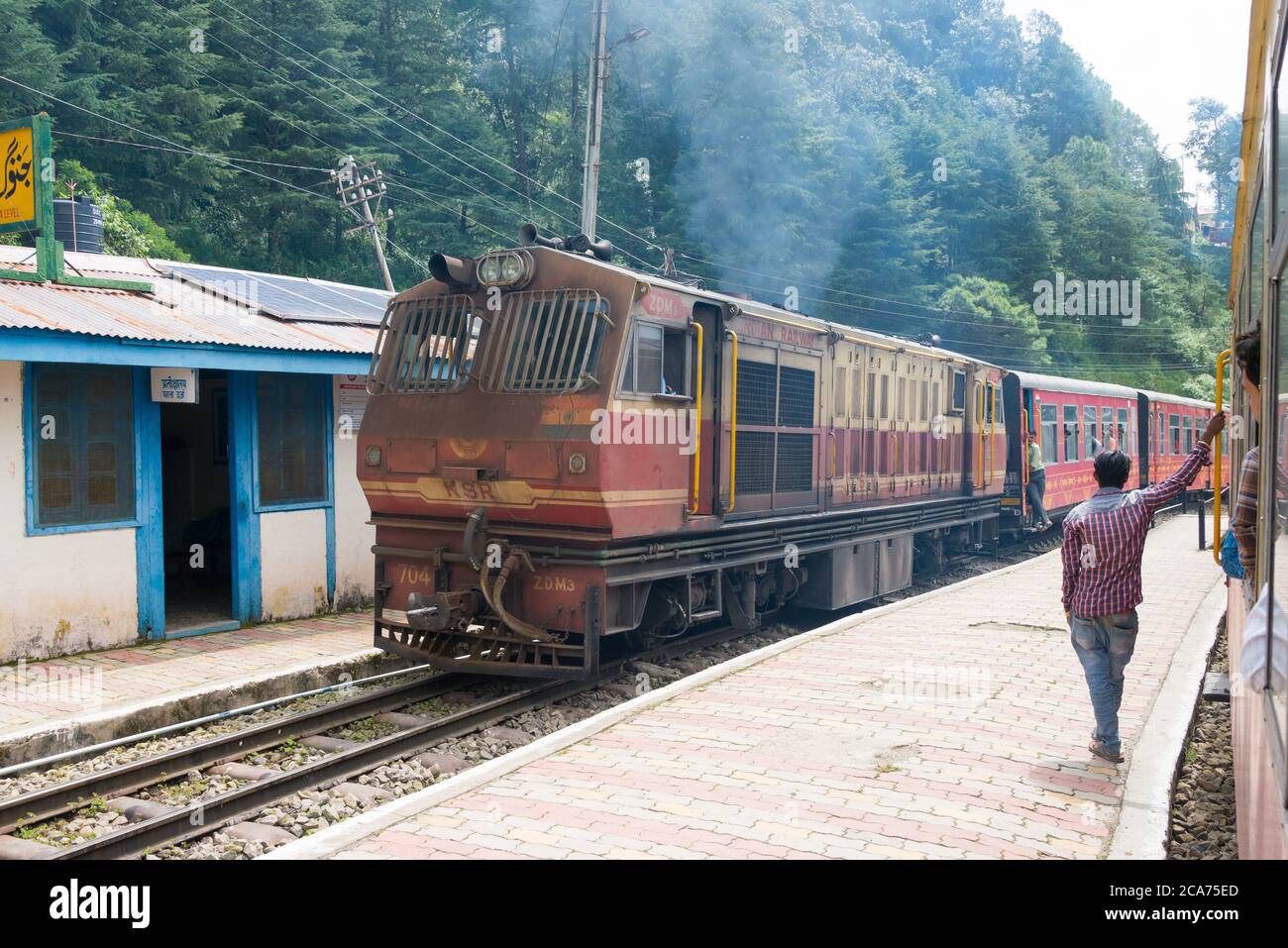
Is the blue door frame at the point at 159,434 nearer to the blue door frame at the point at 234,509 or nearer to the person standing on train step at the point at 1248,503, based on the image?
the blue door frame at the point at 234,509

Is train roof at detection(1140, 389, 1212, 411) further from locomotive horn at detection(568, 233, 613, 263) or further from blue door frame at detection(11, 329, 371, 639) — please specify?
blue door frame at detection(11, 329, 371, 639)

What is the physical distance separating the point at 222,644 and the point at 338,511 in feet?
8.13

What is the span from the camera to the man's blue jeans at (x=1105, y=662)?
6.11m

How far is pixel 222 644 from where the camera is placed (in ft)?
Result: 34.1

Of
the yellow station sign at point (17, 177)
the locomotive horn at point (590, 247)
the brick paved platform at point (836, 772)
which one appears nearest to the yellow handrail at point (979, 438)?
the brick paved platform at point (836, 772)

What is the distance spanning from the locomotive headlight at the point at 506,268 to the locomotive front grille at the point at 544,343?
13 centimetres

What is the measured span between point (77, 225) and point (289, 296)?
3598 millimetres

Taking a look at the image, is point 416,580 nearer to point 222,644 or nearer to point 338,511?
point 222,644

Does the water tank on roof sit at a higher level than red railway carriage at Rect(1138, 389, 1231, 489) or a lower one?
higher

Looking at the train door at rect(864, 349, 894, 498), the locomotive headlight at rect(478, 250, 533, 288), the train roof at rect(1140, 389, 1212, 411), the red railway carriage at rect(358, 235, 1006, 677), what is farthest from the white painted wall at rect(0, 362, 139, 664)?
the train roof at rect(1140, 389, 1212, 411)

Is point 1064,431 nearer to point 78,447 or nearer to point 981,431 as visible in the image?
point 981,431

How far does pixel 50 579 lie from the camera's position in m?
9.57

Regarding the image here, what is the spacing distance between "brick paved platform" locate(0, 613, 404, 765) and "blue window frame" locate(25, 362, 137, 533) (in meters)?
1.33

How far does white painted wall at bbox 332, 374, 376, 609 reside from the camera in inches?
490
